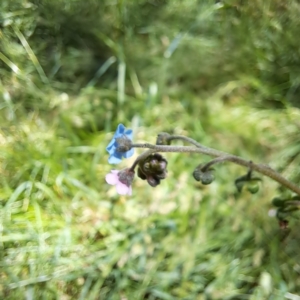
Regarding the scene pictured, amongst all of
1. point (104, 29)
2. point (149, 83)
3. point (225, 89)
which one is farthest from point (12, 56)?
point (225, 89)

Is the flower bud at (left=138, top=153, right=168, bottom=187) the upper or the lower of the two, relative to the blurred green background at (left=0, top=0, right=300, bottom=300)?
upper

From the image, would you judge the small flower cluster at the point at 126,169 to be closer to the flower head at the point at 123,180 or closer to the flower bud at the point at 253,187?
the flower head at the point at 123,180

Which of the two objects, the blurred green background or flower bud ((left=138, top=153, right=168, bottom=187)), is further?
the blurred green background

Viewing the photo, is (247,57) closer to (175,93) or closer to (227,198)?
(175,93)

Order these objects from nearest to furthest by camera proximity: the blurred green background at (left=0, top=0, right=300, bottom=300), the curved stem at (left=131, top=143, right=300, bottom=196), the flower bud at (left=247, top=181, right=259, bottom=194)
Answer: the curved stem at (left=131, top=143, right=300, bottom=196), the flower bud at (left=247, top=181, right=259, bottom=194), the blurred green background at (left=0, top=0, right=300, bottom=300)

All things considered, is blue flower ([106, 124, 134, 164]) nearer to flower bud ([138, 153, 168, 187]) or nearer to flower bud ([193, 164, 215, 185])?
flower bud ([138, 153, 168, 187])

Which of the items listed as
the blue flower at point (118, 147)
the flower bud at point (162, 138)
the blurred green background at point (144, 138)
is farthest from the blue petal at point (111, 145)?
the blurred green background at point (144, 138)

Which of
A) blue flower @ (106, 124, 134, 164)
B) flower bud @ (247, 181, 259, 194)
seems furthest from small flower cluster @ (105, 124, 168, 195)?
flower bud @ (247, 181, 259, 194)
